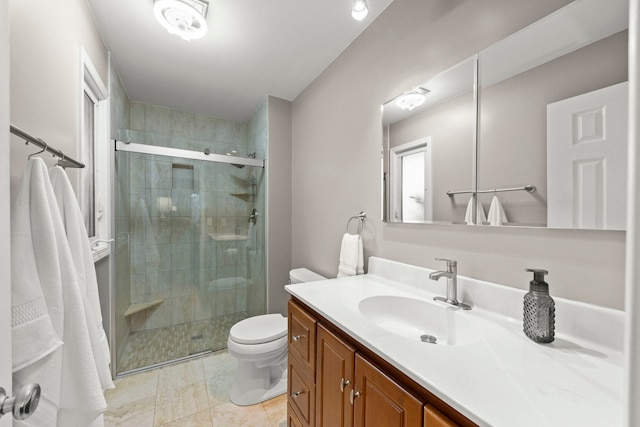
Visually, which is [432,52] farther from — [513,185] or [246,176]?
[246,176]

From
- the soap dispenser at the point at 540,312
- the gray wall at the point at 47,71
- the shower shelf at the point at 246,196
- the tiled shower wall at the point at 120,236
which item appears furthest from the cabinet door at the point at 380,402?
the shower shelf at the point at 246,196

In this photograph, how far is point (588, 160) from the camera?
30.5 inches

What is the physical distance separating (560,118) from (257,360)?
1.89 metres

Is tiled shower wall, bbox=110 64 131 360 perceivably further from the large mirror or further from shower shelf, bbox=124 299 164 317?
the large mirror

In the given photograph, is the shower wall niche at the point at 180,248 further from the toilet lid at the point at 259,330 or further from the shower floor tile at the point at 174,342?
the toilet lid at the point at 259,330

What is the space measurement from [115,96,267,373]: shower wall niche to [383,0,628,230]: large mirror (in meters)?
1.96

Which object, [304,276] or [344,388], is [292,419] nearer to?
[344,388]

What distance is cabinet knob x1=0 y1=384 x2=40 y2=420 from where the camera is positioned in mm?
446

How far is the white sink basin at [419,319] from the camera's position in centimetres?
95

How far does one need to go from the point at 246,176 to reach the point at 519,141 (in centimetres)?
221

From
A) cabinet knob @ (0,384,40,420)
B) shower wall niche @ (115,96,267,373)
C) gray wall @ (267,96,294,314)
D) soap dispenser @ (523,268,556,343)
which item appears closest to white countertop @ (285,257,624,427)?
soap dispenser @ (523,268,556,343)

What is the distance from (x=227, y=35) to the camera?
170cm

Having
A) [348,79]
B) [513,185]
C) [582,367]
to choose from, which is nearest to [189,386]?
[582,367]

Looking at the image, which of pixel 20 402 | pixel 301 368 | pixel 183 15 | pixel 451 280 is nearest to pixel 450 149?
pixel 451 280
